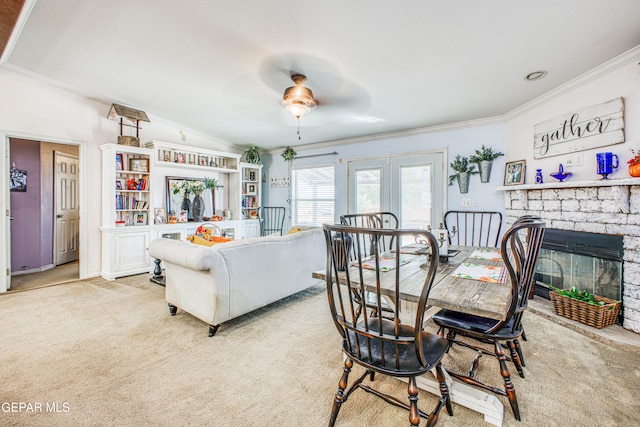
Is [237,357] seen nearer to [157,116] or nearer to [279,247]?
[279,247]

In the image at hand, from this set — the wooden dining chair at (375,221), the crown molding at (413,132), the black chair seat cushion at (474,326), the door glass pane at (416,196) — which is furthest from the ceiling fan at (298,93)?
the black chair seat cushion at (474,326)

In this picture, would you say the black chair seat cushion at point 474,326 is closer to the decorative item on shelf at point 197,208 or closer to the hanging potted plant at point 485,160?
the hanging potted plant at point 485,160

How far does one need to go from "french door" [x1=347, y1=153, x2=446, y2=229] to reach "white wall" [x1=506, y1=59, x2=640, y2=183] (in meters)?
1.03

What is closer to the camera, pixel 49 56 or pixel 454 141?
pixel 49 56

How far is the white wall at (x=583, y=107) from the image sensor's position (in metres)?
2.32

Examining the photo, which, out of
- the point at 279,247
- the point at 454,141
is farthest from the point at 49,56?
the point at 454,141

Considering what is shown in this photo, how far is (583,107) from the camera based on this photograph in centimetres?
271

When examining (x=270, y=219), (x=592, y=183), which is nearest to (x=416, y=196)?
(x=592, y=183)

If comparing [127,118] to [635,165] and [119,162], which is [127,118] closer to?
[119,162]

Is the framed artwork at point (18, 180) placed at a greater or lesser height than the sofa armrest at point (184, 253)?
greater

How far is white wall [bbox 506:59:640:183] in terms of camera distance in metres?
2.32

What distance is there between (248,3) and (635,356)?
3.77 meters

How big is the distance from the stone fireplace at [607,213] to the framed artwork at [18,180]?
700 centimetres

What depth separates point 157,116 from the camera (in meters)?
4.80
